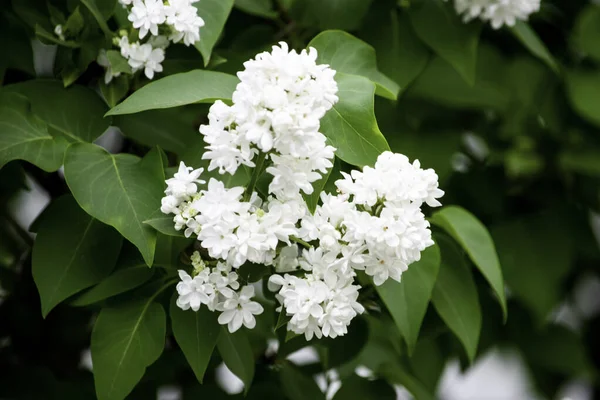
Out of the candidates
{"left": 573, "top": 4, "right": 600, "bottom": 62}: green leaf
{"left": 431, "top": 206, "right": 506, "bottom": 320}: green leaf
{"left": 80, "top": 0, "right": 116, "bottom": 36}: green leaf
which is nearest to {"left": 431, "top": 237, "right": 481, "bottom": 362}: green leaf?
{"left": 431, "top": 206, "right": 506, "bottom": 320}: green leaf

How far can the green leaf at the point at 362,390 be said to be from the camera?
2.72 feet

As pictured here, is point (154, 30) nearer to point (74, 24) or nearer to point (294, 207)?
point (74, 24)

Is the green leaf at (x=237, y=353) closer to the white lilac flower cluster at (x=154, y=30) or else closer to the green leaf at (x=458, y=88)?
the white lilac flower cluster at (x=154, y=30)

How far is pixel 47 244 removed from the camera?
67cm

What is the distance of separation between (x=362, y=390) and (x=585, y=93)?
1.95 ft

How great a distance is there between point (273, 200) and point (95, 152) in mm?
181

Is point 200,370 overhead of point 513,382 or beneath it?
overhead

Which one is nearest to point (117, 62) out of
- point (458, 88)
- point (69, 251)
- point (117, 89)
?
point (117, 89)

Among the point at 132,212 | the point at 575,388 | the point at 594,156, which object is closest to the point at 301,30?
the point at 132,212

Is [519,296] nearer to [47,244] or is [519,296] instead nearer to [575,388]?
[575,388]

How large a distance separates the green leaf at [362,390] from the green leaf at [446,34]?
34cm

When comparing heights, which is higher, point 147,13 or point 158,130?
point 147,13

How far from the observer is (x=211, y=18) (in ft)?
2.31

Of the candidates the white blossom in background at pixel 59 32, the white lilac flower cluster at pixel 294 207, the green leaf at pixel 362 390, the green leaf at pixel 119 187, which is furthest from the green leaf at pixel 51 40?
the green leaf at pixel 362 390
